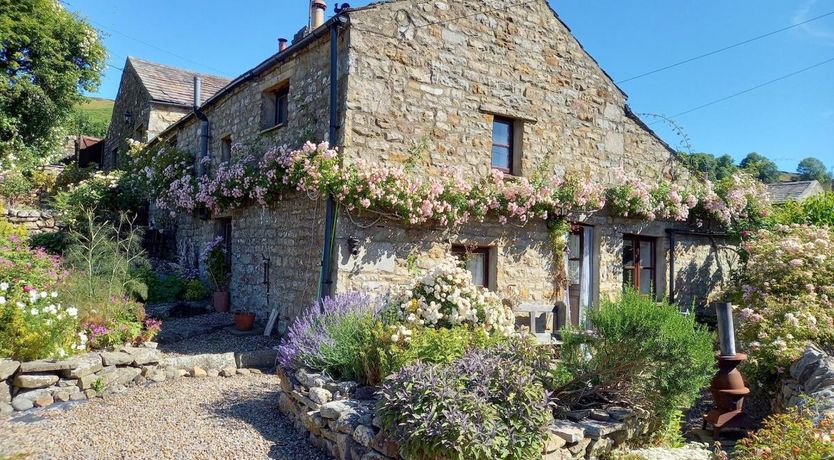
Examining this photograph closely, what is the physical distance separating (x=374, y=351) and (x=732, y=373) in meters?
3.45

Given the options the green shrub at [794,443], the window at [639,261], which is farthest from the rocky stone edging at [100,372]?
the window at [639,261]

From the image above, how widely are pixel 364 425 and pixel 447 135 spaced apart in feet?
16.9

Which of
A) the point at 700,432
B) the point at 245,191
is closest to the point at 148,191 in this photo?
the point at 245,191

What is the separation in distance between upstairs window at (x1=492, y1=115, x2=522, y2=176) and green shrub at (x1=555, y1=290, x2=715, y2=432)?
4406mm

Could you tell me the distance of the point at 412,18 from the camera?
25.9 feet

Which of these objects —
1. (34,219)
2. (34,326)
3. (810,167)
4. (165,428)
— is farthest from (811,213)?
(810,167)

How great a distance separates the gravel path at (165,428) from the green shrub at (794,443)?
10.2 feet

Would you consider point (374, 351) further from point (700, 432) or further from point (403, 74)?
point (403, 74)

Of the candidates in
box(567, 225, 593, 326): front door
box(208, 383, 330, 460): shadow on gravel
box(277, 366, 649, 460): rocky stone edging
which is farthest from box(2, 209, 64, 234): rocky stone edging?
box(567, 225, 593, 326): front door

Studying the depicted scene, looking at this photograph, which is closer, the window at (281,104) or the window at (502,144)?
the window at (502,144)

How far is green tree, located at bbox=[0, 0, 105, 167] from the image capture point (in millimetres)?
13984

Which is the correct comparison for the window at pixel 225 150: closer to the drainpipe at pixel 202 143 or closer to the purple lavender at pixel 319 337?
the drainpipe at pixel 202 143

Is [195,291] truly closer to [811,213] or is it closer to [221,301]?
[221,301]

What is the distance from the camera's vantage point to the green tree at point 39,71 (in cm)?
→ 1398
